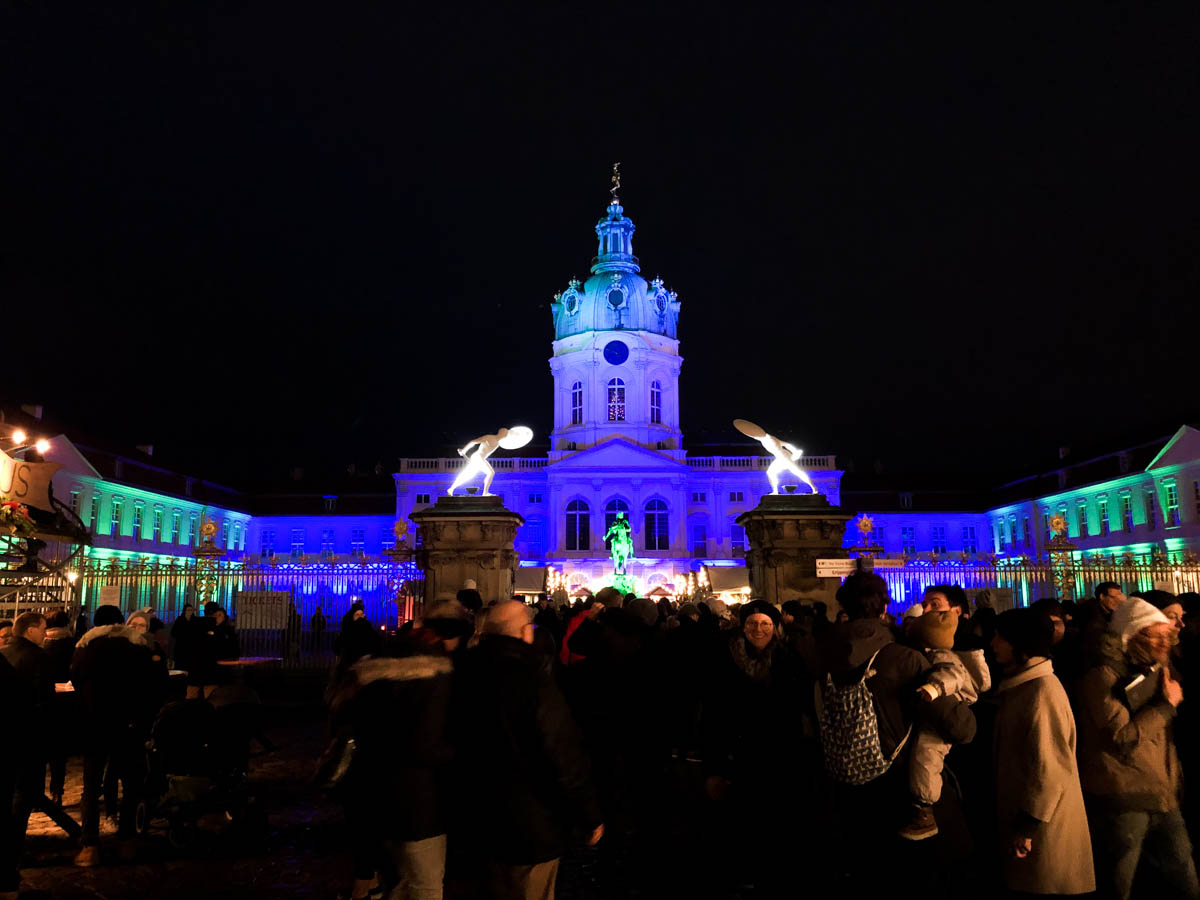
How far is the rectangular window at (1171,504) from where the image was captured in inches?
1927

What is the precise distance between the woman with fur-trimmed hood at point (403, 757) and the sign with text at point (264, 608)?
1422 centimetres

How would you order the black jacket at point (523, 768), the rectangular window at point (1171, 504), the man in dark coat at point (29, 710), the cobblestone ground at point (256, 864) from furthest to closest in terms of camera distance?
the rectangular window at point (1171, 504) → the cobblestone ground at point (256, 864) → the man in dark coat at point (29, 710) → the black jacket at point (523, 768)

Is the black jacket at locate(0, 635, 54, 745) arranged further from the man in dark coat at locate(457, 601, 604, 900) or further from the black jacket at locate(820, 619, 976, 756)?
the black jacket at locate(820, 619, 976, 756)

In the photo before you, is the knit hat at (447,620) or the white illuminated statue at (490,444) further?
the white illuminated statue at (490,444)

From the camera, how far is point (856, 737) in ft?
16.8

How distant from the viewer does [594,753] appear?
10.0 meters

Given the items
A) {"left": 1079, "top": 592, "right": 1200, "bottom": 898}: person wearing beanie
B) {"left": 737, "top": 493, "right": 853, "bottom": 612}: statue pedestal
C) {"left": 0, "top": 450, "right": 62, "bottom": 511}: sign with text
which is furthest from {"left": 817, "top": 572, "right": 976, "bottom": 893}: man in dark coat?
{"left": 737, "top": 493, "right": 853, "bottom": 612}: statue pedestal

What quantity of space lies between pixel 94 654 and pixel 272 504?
63.6 meters

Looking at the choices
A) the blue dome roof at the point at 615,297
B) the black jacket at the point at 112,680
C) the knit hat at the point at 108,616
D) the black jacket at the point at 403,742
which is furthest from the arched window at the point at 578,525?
the black jacket at the point at 403,742

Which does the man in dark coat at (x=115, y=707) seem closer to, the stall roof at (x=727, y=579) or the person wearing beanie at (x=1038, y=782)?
the person wearing beanie at (x=1038, y=782)

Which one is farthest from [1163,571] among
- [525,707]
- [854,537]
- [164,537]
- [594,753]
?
[164,537]

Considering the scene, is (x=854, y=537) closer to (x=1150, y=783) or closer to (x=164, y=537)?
(x=164, y=537)

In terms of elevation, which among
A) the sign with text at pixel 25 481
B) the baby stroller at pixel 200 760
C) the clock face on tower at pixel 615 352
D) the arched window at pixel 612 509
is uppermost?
the clock face on tower at pixel 615 352

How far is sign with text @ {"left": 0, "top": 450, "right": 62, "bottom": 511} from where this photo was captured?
473 inches
